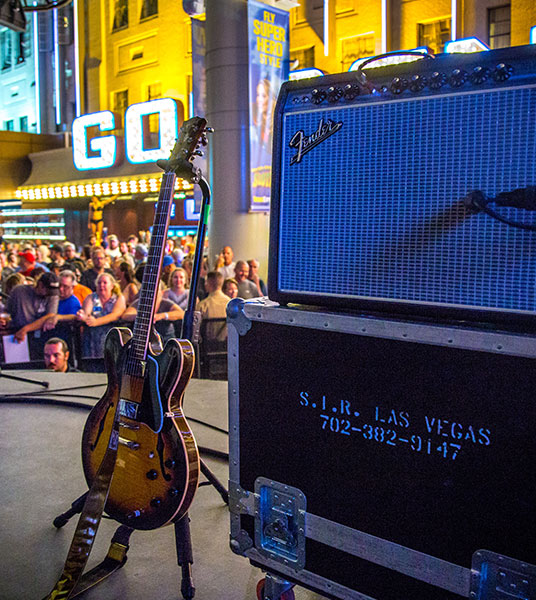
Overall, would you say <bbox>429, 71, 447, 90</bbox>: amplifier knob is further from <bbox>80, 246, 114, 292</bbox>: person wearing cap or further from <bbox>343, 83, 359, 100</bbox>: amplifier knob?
<bbox>80, 246, 114, 292</bbox>: person wearing cap

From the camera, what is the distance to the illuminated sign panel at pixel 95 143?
54.5 ft

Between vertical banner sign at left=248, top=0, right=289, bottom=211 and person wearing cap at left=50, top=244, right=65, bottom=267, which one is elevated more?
vertical banner sign at left=248, top=0, right=289, bottom=211

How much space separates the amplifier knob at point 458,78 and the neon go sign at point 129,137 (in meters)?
11.3

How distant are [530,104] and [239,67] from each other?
830 centimetres

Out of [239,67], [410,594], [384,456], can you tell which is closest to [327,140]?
[384,456]

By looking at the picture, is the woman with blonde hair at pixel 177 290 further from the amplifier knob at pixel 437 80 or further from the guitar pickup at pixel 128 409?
the amplifier knob at pixel 437 80

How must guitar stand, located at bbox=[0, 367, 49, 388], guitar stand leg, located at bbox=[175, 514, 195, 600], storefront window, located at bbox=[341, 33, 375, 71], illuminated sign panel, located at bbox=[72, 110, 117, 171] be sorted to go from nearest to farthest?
guitar stand leg, located at bbox=[175, 514, 195, 600]
guitar stand, located at bbox=[0, 367, 49, 388]
storefront window, located at bbox=[341, 33, 375, 71]
illuminated sign panel, located at bbox=[72, 110, 117, 171]

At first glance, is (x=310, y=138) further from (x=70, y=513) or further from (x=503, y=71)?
(x=70, y=513)

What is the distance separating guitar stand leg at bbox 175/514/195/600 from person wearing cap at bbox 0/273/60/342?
4429 mm

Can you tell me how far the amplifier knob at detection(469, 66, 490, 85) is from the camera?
152 centimetres

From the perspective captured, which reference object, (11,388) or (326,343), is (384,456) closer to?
(326,343)

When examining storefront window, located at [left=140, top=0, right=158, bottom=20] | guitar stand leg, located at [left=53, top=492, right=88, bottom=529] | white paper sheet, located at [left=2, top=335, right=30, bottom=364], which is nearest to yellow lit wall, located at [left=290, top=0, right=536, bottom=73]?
storefront window, located at [left=140, top=0, right=158, bottom=20]

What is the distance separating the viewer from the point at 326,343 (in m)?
1.81

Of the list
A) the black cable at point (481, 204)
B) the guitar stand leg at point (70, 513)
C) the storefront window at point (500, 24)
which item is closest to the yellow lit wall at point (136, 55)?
the storefront window at point (500, 24)
